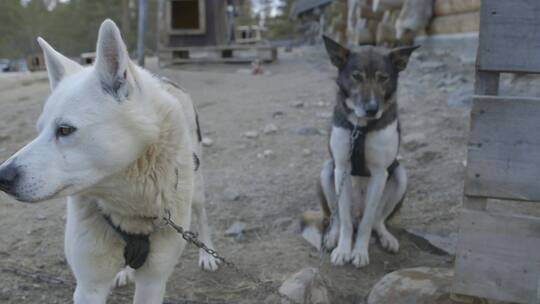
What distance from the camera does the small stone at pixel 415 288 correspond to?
8.29 feet

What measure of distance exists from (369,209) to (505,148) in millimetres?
1402

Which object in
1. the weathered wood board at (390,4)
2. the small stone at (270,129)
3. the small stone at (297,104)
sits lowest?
the small stone at (270,129)

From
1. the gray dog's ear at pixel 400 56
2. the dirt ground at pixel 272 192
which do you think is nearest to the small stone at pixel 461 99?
the dirt ground at pixel 272 192

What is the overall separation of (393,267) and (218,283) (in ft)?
4.06

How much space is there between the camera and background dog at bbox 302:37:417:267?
10.9 ft

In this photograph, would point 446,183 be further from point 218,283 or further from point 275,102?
point 275,102

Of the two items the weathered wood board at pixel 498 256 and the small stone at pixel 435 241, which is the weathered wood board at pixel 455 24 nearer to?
the small stone at pixel 435 241

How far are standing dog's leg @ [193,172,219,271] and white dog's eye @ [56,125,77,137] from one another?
1.44 meters

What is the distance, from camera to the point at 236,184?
4832 millimetres

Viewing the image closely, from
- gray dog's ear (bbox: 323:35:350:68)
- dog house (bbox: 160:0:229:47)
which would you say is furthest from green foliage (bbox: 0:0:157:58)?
gray dog's ear (bbox: 323:35:350:68)

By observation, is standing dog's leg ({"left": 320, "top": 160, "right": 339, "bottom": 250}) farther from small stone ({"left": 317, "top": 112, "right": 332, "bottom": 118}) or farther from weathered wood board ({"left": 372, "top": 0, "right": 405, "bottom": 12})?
weathered wood board ({"left": 372, "top": 0, "right": 405, "bottom": 12})

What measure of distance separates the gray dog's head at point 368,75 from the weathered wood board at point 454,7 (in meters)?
4.52

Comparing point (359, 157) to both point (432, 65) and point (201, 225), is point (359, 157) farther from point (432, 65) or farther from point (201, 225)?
point (432, 65)

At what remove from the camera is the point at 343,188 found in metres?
3.53
